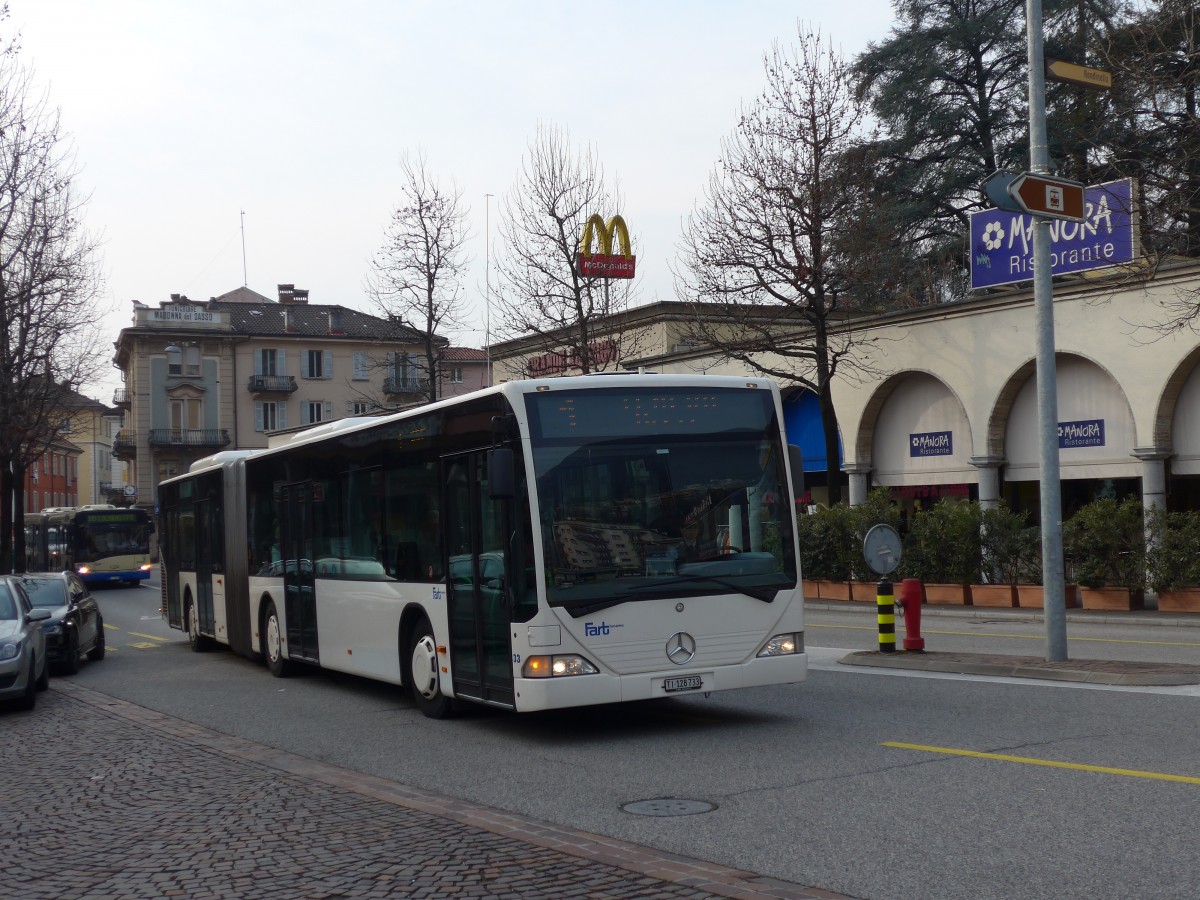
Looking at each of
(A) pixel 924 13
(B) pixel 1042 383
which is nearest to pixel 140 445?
(A) pixel 924 13

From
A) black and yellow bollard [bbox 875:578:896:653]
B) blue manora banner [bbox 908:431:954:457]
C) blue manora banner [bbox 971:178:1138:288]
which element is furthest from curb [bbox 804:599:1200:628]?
black and yellow bollard [bbox 875:578:896:653]

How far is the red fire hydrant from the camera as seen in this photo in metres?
14.5

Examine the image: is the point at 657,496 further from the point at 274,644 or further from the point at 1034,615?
the point at 1034,615

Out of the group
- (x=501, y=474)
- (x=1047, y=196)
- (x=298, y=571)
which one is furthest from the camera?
(x=298, y=571)

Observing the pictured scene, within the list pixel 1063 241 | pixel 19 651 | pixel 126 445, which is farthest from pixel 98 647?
pixel 126 445

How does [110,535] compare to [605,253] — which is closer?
[605,253]

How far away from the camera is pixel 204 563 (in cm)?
2045

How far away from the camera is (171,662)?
2009 centimetres

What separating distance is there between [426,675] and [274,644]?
5439 mm

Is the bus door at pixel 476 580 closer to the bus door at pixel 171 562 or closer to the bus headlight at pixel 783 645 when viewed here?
the bus headlight at pixel 783 645

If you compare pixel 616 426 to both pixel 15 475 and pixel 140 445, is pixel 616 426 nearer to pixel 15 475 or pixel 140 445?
pixel 15 475

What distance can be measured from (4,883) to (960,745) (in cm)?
606

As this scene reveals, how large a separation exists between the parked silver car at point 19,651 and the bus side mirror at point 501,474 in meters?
6.94

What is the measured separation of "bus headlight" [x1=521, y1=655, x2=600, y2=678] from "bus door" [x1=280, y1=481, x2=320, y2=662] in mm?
5813
